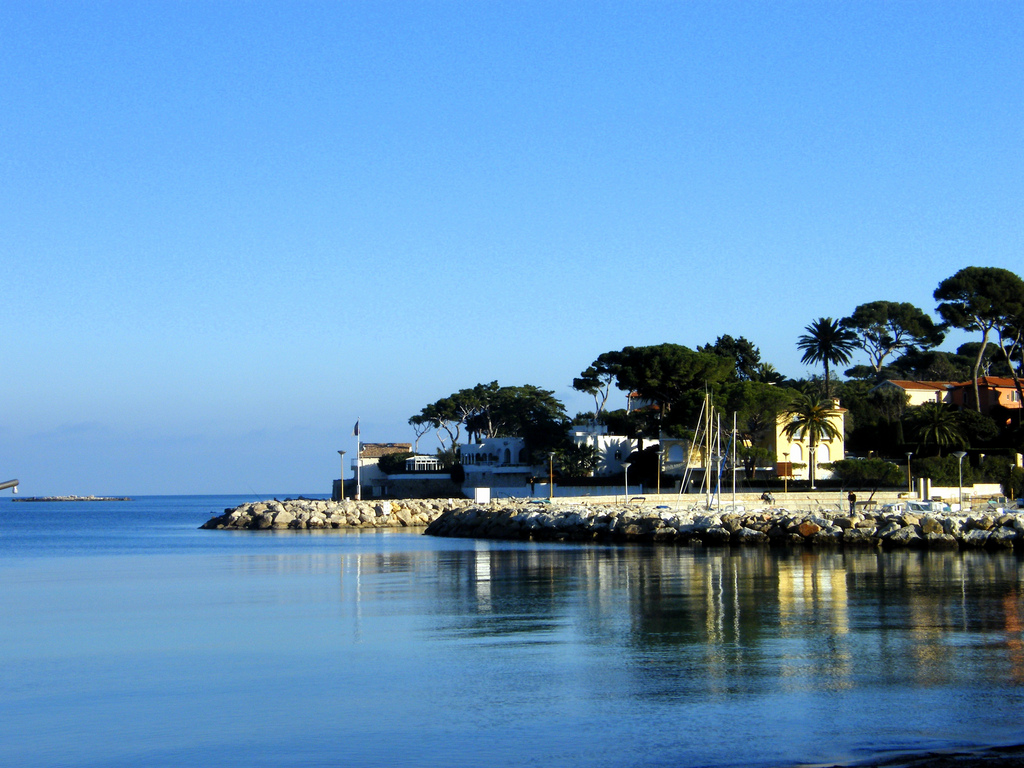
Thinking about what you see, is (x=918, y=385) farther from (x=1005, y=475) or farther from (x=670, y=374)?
(x=670, y=374)

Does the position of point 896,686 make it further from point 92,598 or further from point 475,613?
point 92,598

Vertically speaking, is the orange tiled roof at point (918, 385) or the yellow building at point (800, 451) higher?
the orange tiled roof at point (918, 385)

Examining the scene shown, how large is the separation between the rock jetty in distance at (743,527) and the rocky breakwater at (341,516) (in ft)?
42.9

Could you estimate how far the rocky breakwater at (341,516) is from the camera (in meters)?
73.4

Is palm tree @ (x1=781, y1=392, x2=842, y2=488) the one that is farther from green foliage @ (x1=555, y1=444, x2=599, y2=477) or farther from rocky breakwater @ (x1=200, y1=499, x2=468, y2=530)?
rocky breakwater @ (x1=200, y1=499, x2=468, y2=530)

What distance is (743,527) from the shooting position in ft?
145

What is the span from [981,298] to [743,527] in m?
42.0

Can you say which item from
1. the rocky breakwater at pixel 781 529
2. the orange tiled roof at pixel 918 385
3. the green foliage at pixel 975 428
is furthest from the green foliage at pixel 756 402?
the rocky breakwater at pixel 781 529

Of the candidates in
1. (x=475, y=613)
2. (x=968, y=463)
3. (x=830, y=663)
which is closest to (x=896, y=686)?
(x=830, y=663)

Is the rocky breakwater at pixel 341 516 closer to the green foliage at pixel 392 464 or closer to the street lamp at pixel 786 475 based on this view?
the street lamp at pixel 786 475

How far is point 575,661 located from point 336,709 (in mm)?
4052

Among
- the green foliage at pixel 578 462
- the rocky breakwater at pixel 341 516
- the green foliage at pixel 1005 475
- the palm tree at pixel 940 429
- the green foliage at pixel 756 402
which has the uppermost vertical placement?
the green foliage at pixel 756 402

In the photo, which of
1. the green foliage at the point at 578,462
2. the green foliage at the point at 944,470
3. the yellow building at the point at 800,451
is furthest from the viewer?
the green foliage at the point at 578,462

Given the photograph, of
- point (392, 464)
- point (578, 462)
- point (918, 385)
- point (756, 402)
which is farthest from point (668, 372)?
point (392, 464)
